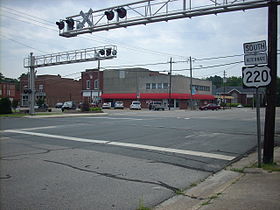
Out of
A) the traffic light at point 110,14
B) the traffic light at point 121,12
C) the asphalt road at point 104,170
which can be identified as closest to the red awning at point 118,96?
the traffic light at point 110,14

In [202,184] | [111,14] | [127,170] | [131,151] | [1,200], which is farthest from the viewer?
[111,14]

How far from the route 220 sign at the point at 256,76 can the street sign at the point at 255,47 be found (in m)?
0.49

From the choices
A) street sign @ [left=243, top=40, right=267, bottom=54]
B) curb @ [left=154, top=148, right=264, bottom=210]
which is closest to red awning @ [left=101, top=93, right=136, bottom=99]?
street sign @ [left=243, top=40, right=267, bottom=54]

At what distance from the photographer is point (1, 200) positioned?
4.93 metres

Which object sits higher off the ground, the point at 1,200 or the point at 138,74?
the point at 138,74

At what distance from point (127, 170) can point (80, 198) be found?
223cm

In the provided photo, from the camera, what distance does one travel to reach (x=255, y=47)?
24.1 ft

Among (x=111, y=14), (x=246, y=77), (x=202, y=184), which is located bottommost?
(x=202, y=184)

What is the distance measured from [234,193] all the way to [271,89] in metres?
3.73

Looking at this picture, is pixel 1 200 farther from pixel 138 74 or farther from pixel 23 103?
pixel 23 103

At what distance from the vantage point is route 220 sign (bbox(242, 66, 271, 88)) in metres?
7.01

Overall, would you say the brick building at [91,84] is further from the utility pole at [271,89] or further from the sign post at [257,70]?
the sign post at [257,70]

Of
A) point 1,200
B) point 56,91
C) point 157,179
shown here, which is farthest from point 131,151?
point 56,91

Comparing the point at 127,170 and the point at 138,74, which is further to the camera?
the point at 138,74
